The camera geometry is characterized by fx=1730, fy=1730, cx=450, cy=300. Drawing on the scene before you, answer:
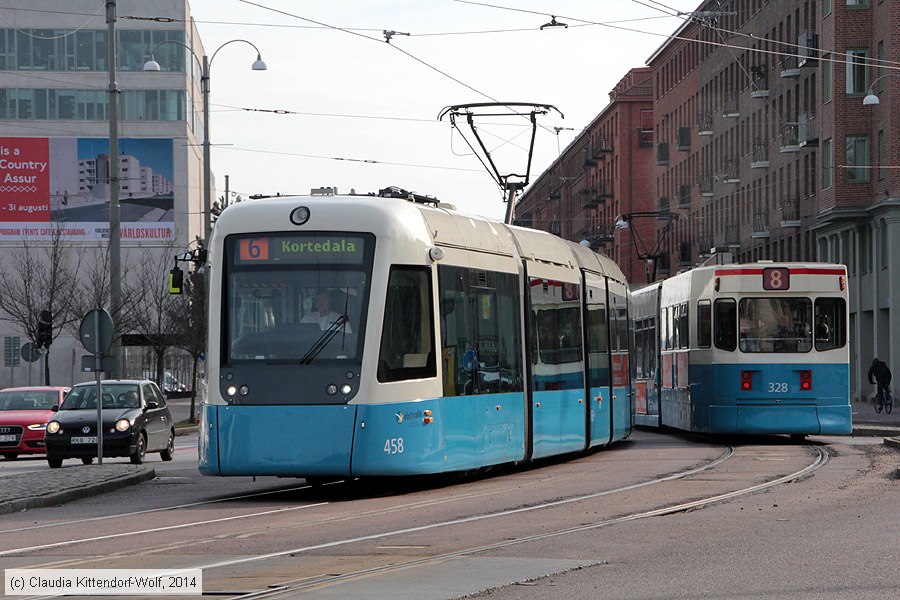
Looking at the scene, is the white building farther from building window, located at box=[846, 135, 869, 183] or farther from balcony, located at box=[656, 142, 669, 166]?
building window, located at box=[846, 135, 869, 183]

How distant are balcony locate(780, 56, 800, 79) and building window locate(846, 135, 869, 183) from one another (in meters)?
9.61

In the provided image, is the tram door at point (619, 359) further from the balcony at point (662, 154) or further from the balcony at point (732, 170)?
the balcony at point (662, 154)

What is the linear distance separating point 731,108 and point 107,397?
59.2 metres

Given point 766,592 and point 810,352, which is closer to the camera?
point 766,592

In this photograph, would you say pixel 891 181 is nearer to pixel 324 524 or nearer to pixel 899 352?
pixel 899 352

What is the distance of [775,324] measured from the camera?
27891 mm

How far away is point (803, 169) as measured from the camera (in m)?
70.9

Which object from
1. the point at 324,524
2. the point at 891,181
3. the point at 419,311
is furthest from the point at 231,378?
the point at 891,181

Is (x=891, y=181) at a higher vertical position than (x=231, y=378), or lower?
higher

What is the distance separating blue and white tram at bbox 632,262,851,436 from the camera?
89.7 ft

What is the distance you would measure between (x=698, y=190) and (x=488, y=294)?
75.0 meters

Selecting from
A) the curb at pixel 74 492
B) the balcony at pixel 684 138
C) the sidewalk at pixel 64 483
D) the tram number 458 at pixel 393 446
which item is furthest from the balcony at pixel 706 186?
the tram number 458 at pixel 393 446

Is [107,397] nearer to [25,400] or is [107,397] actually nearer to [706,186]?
[25,400]

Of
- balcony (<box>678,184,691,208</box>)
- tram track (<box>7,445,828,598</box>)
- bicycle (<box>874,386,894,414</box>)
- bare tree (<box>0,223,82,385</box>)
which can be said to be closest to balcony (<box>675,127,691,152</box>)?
balcony (<box>678,184,691,208</box>)
